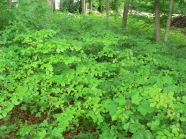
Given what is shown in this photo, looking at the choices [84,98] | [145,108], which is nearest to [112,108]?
[145,108]

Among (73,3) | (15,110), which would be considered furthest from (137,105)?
(73,3)

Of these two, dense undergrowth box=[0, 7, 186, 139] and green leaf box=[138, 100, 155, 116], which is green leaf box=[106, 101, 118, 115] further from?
green leaf box=[138, 100, 155, 116]

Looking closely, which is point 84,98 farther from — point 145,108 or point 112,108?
point 145,108

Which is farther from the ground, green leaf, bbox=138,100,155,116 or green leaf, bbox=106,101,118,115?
green leaf, bbox=138,100,155,116

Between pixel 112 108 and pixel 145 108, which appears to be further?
pixel 112 108

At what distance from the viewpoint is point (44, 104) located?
307 centimetres

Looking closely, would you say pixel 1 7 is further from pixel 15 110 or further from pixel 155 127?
pixel 155 127

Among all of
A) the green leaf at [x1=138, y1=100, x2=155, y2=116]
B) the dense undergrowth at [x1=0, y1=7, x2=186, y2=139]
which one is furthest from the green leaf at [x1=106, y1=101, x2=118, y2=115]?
the green leaf at [x1=138, y1=100, x2=155, y2=116]

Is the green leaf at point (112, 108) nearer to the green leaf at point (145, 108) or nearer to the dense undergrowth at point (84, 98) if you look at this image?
the dense undergrowth at point (84, 98)

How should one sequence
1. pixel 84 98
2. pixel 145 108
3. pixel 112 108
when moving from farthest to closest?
1. pixel 84 98
2. pixel 112 108
3. pixel 145 108

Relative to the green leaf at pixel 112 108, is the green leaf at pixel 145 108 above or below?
above

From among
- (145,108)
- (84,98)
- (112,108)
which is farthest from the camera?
(84,98)

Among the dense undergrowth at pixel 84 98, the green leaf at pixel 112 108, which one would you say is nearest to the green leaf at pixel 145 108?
the dense undergrowth at pixel 84 98

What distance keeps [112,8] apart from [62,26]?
67.7 feet
